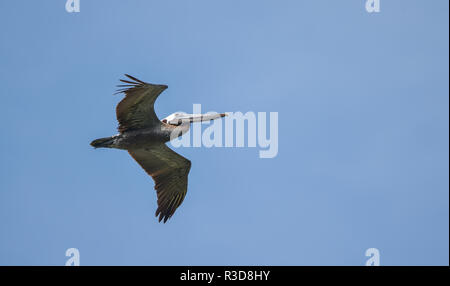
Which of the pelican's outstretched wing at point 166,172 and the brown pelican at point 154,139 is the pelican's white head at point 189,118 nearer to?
the brown pelican at point 154,139

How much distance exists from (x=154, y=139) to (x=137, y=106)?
100 cm

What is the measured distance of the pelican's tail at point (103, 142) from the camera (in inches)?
608

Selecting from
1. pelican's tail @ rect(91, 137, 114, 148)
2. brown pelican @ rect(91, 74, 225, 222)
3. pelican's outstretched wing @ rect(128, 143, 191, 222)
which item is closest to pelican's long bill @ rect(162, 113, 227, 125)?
brown pelican @ rect(91, 74, 225, 222)

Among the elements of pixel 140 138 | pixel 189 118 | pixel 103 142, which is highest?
pixel 189 118

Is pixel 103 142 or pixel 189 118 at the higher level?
pixel 189 118

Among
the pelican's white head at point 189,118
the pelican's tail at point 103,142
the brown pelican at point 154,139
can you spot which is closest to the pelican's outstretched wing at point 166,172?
the brown pelican at point 154,139

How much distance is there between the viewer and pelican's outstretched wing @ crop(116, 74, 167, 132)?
14828 millimetres

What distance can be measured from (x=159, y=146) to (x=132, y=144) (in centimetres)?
79

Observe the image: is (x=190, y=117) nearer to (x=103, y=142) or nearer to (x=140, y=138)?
(x=140, y=138)

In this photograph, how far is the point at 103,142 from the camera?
50.8 ft

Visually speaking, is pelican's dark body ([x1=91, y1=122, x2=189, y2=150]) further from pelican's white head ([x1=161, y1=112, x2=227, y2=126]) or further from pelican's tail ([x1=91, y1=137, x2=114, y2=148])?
pelican's white head ([x1=161, y1=112, x2=227, y2=126])

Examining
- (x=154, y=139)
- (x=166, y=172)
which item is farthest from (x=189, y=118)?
(x=166, y=172)
